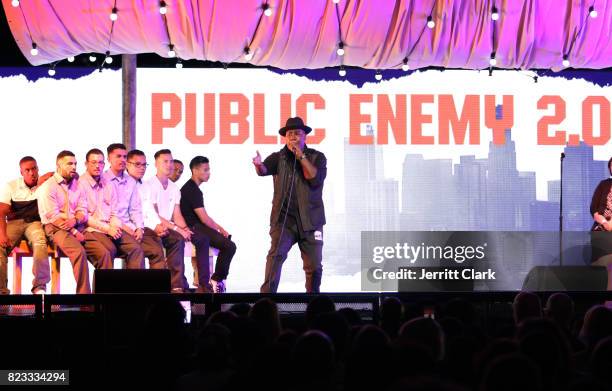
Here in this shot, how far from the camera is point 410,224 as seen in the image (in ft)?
35.9

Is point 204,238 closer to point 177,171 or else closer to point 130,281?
point 177,171

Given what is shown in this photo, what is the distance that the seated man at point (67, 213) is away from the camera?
836cm

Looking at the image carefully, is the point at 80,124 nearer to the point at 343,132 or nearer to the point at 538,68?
the point at 343,132

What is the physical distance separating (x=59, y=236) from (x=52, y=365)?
11.5 ft

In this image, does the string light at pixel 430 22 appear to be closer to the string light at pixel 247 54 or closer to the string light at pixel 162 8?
the string light at pixel 247 54

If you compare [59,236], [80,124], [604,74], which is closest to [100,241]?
[59,236]

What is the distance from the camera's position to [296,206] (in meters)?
8.62

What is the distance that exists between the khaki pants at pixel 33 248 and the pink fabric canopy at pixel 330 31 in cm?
186

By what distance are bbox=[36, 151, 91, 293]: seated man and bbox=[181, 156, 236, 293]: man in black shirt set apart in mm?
1205

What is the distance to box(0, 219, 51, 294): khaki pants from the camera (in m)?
8.42

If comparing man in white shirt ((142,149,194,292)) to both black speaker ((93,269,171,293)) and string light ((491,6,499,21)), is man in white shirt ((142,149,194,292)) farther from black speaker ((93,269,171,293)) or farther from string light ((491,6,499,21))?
string light ((491,6,499,21))

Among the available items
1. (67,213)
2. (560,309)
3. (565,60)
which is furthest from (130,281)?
(565,60)

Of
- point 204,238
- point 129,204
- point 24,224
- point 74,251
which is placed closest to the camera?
point 74,251

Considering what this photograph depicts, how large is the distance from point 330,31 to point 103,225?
9.94ft
